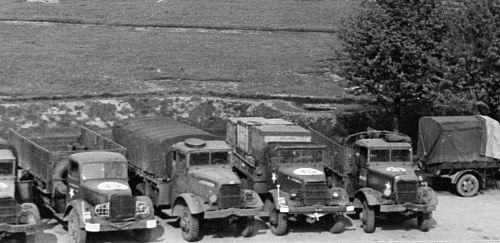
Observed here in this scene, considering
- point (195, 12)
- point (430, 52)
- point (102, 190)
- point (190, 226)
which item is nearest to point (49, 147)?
point (102, 190)

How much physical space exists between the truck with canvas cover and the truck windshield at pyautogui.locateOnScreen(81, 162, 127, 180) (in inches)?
479

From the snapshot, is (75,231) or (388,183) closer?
(75,231)

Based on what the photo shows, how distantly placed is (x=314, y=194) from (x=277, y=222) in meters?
1.32

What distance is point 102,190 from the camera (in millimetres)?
21953

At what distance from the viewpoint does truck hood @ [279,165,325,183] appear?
24.5 m

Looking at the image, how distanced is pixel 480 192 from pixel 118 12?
43.0 m

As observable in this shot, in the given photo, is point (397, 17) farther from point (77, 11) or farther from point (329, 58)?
point (77, 11)

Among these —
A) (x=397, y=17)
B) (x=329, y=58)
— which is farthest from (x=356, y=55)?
(x=329, y=58)

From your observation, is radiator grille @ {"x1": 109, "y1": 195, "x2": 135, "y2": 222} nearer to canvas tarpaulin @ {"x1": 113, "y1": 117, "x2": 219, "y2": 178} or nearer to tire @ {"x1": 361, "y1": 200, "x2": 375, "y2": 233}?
canvas tarpaulin @ {"x1": 113, "y1": 117, "x2": 219, "y2": 178}

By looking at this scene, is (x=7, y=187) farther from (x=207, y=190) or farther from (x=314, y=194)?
(x=314, y=194)

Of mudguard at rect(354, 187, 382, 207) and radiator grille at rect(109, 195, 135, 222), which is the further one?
mudguard at rect(354, 187, 382, 207)

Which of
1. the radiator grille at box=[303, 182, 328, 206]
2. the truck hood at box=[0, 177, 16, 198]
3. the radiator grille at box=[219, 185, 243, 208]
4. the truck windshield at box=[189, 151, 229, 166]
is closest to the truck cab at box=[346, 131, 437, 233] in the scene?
the radiator grille at box=[303, 182, 328, 206]

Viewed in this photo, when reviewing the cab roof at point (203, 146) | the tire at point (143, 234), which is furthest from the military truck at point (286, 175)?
the tire at point (143, 234)

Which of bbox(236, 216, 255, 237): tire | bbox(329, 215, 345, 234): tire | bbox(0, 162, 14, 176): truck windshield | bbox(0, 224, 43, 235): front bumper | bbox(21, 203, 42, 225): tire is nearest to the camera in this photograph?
bbox(0, 224, 43, 235): front bumper
